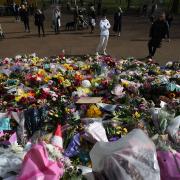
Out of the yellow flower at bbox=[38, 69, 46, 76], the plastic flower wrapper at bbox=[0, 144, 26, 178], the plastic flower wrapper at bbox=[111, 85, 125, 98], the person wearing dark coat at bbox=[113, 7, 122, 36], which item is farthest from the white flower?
the person wearing dark coat at bbox=[113, 7, 122, 36]

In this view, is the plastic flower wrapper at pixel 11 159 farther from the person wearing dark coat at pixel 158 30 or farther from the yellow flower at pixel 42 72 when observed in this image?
the person wearing dark coat at pixel 158 30

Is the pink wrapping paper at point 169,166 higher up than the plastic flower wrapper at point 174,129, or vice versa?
the pink wrapping paper at point 169,166

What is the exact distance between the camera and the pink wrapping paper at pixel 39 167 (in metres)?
4.36

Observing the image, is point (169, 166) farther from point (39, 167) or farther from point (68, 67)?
point (68, 67)

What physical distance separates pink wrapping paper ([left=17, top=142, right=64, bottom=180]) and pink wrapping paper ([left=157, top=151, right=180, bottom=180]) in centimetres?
121

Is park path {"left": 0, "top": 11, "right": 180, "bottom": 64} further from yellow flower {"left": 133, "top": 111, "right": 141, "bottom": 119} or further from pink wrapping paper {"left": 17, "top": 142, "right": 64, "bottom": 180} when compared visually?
pink wrapping paper {"left": 17, "top": 142, "right": 64, "bottom": 180}

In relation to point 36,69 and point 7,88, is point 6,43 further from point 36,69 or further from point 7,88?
point 7,88

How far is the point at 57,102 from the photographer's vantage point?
307 inches

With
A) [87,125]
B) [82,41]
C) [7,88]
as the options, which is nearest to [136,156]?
[87,125]

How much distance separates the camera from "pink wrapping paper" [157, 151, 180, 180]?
448cm

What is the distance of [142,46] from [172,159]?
456 inches

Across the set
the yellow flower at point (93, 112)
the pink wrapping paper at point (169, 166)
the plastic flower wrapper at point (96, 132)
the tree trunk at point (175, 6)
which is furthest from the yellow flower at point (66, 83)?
the tree trunk at point (175, 6)

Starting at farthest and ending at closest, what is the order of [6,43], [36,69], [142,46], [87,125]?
[6,43] < [142,46] < [36,69] < [87,125]

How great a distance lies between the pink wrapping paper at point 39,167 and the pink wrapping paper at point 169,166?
1207 millimetres
